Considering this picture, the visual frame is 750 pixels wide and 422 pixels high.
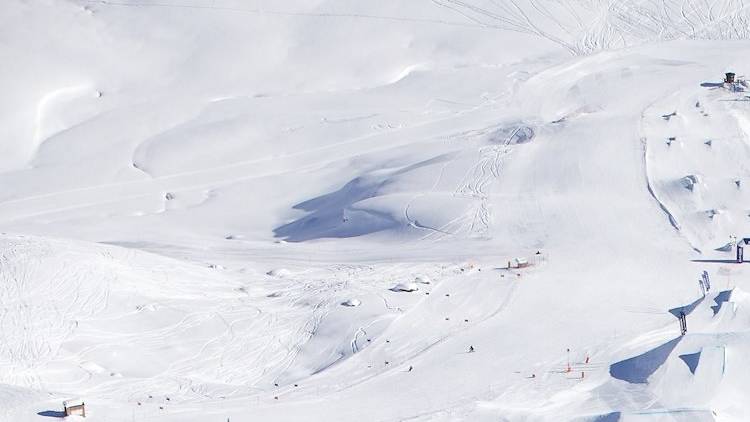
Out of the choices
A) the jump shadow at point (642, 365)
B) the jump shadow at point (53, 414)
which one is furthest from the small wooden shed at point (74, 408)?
the jump shadow at point (642, 365)

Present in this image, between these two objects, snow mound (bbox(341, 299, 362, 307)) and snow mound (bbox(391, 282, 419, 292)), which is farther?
snow mound (bbox(391, 282, 419, 292))

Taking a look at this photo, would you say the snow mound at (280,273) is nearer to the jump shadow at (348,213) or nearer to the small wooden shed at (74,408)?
the jump shadow at (348,213)

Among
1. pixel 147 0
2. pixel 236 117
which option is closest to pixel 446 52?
pixel 236 117

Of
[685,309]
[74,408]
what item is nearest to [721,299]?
[685,309]

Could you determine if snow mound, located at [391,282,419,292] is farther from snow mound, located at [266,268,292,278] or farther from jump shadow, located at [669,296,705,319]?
jump shadow, located at [669,296,705,319]

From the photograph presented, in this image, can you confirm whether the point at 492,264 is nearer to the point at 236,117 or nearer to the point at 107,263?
the point at 107,263

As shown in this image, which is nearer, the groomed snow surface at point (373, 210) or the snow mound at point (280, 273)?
the groomed snow surface at point (373, 210)

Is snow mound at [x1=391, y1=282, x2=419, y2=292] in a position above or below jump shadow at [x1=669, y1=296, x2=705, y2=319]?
above

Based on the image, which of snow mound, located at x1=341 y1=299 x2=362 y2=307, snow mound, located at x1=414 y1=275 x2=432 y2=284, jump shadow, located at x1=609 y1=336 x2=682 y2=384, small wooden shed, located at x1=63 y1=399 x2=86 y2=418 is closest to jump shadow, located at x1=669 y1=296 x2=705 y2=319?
jump shadow, located at x1=609 y1=336 x2=682 y2=384
